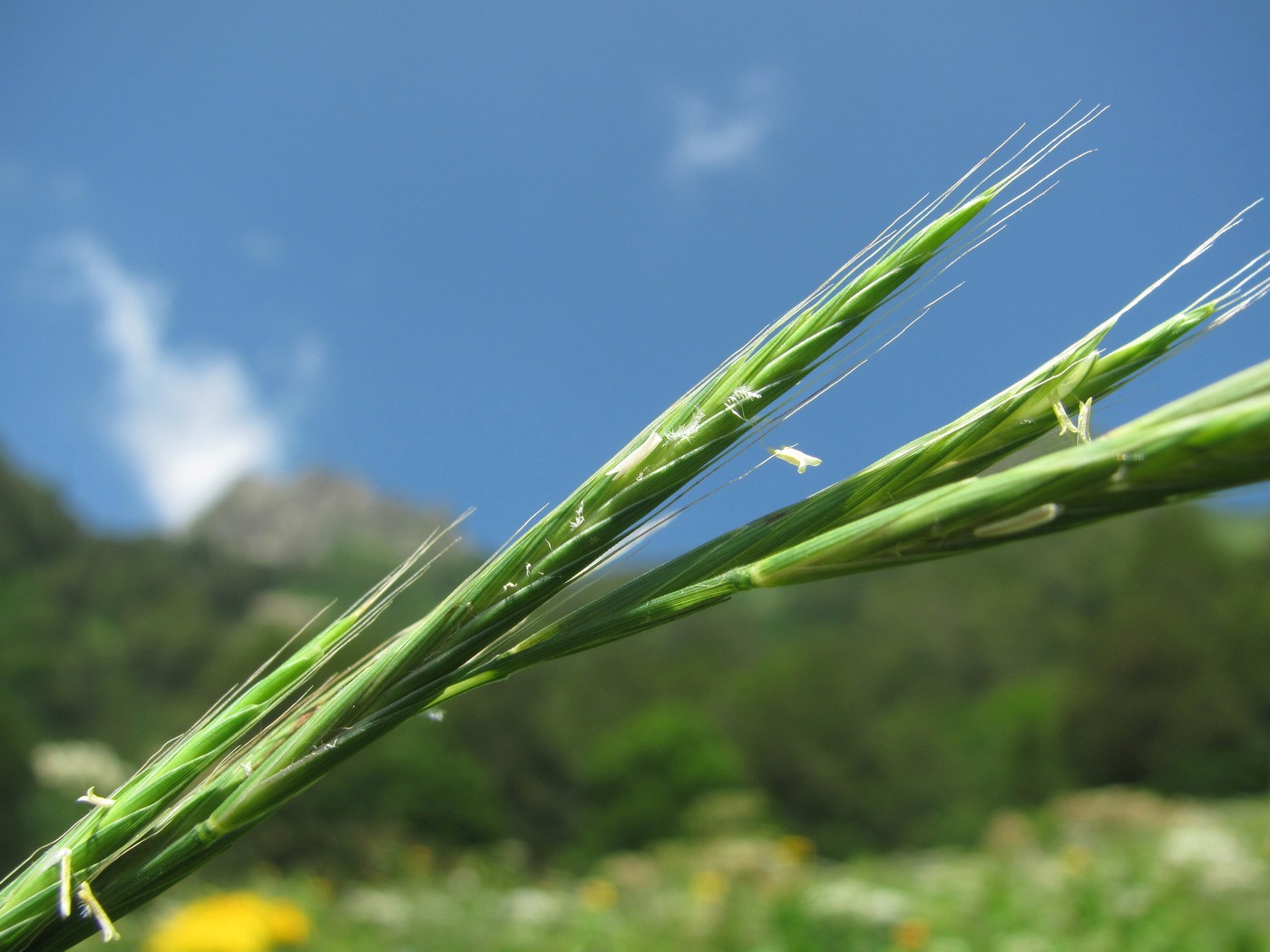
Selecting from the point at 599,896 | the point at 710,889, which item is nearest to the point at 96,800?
the point at 710,889

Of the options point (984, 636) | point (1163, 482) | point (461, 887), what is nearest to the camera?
point (1163, 482)

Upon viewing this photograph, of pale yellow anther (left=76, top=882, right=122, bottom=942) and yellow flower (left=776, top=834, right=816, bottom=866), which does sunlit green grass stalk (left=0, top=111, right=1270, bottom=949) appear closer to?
pale yellow anther (left=76, top=882, right=122, bottom=942)

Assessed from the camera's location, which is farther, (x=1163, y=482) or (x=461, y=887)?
(x=461, y=887)

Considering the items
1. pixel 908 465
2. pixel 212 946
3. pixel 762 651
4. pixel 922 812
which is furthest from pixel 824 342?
pixel 762 651

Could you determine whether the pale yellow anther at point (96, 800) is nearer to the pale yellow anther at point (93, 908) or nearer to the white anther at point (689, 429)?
the pale yellow anther at point (93, 908)

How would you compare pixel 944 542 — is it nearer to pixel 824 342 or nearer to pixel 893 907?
pixel 824 342

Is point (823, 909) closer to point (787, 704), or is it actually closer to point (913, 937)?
point (913, 937)

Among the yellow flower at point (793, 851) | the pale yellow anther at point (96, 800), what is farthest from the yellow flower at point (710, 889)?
the pale yellow anther at point (96, 800)

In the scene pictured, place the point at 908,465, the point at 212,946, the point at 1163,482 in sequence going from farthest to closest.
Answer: the point at 212,946, the point at 908,465, the point at 1163,482
